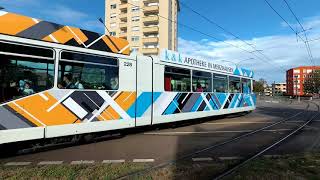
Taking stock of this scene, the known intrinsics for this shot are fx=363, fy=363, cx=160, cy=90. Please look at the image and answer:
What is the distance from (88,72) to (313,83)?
122 metres

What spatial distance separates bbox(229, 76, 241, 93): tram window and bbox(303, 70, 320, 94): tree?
106228mm

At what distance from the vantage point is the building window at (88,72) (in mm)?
9555

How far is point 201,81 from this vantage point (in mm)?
16828

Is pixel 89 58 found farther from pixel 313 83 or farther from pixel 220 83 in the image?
pixel 313 83

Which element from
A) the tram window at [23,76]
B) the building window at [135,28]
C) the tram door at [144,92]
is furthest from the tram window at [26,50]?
the building window at [135,28]

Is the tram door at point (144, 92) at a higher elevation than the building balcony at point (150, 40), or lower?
lower

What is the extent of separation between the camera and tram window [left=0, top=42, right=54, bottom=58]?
8.18 m

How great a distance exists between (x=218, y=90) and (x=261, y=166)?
11045mm

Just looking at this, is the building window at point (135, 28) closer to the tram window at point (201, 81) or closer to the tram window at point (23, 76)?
the tram window at point (201, 81)

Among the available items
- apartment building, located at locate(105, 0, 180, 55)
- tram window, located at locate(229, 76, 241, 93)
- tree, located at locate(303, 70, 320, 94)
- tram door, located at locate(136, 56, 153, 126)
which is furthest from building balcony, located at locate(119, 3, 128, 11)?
tree, located at locate(303, 70, 320, 94)

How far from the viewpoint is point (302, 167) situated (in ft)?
25.5

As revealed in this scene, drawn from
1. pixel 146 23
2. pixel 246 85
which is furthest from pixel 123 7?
pixel 246 85

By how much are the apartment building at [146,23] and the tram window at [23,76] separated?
62493 mm

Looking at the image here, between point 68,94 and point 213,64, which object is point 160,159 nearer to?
point 68,94
